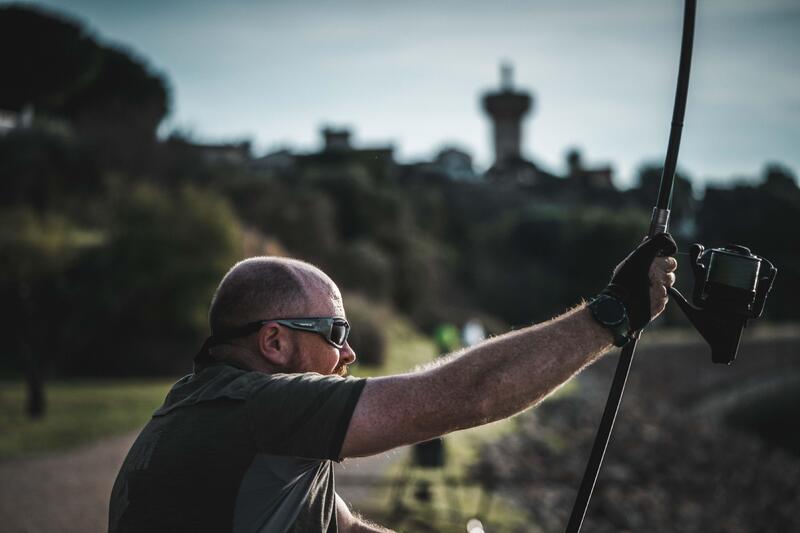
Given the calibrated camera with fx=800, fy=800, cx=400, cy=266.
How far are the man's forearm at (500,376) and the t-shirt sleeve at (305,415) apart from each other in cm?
26

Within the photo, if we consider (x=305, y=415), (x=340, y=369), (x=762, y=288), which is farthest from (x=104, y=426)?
(x=762, y=288)

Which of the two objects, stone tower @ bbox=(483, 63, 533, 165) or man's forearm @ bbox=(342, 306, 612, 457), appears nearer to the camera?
man's forearm @ bbox=(342, 306, 612, 457)

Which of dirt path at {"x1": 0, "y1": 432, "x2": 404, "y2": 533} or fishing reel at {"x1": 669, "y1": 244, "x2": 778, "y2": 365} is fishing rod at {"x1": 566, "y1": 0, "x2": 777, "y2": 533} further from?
dirt path at {"x1": 0, "y1": 432, "x2": 404, "y2": 533}

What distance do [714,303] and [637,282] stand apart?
1.33 feet

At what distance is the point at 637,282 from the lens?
8.61 ft

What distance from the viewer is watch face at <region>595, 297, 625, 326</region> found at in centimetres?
253

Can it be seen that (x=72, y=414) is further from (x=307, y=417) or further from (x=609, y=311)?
(x=609, y=311)

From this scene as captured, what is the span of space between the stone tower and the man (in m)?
96.0

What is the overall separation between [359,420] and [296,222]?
118ft

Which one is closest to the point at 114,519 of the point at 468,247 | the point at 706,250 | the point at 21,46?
the point at 706,250

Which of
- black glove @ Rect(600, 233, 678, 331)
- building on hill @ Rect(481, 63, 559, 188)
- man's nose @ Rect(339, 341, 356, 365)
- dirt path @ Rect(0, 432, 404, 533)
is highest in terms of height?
black glove @ Rect(600, 233, 678, 331)

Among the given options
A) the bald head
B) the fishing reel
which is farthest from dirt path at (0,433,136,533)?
the fishing reel

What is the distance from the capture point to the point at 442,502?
14.2 meters

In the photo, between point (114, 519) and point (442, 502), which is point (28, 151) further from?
point (114, 519)
